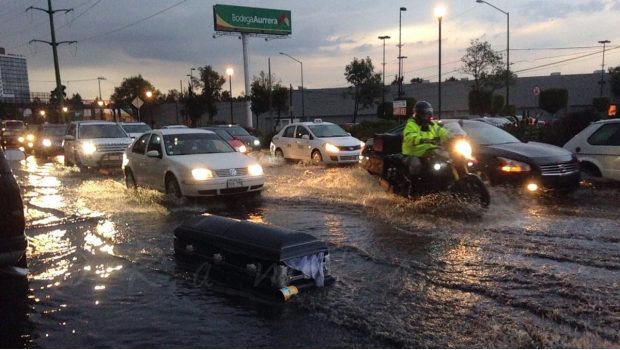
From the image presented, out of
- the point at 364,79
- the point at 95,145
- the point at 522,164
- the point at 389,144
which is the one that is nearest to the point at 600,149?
the point at 522,164

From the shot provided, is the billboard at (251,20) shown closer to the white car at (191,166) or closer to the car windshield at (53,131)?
the car windshield at (53,131)

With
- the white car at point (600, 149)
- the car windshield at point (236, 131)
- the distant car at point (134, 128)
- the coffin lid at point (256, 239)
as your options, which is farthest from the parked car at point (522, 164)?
the car windshield at point (236, 131)

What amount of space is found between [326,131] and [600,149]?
391 inches

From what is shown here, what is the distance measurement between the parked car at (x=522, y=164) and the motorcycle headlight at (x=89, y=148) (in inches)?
433

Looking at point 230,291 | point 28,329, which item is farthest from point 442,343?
point 28,329

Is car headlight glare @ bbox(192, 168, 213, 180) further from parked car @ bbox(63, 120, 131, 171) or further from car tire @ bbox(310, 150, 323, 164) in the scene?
parked car @ bbox(63, 120, 131, 171)

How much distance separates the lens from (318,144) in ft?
59.8

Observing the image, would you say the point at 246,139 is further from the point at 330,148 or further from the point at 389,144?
the point at 389,144

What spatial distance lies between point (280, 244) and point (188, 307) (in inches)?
38.9

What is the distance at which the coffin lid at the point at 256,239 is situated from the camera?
506 centimetres

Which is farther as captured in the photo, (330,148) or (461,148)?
(330,148)

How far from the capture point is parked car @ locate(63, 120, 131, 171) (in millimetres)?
18094

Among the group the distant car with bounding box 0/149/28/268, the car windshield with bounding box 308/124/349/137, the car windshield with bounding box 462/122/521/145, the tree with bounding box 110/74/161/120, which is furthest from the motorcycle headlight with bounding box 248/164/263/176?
the tree with bounding box 110/74/161/120

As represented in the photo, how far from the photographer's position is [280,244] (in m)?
5.06
